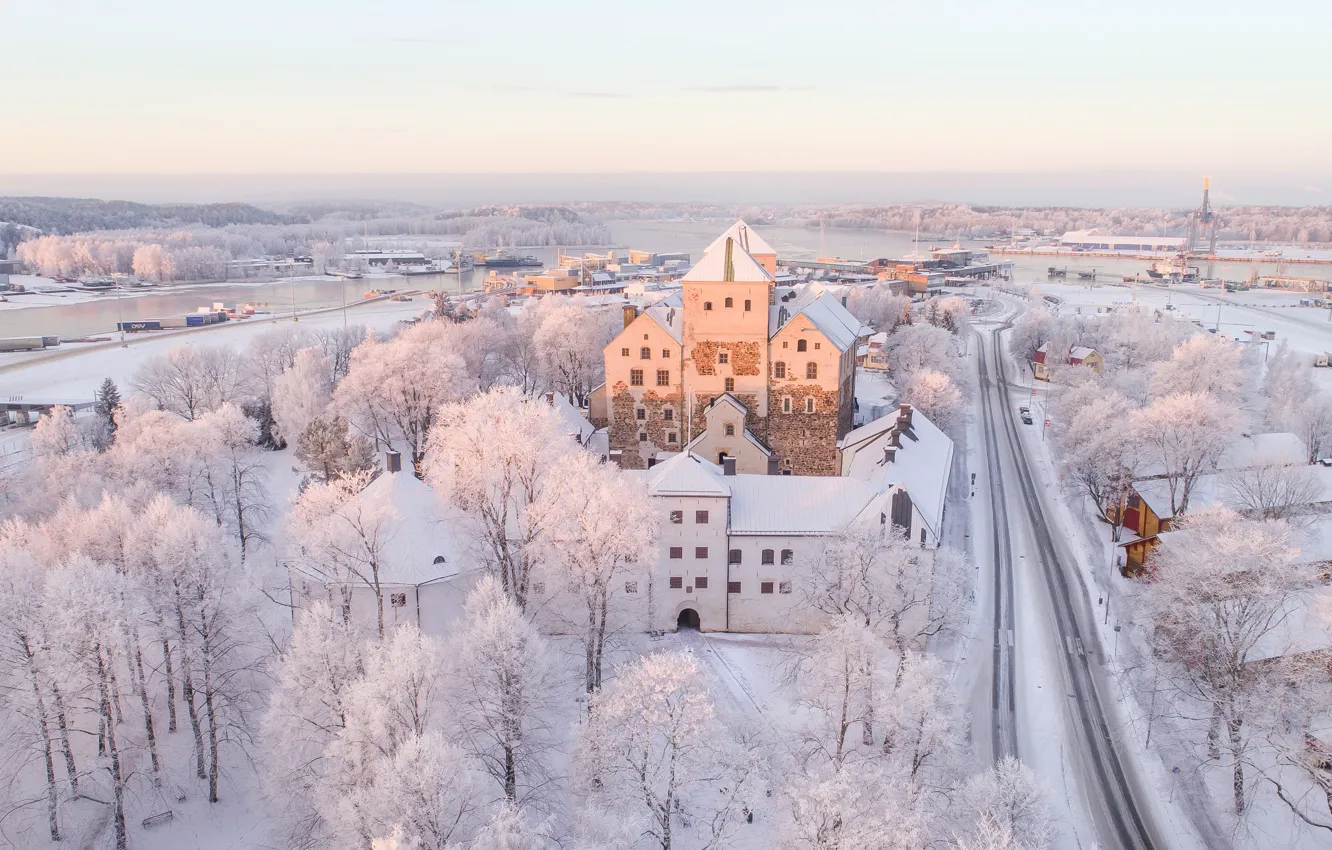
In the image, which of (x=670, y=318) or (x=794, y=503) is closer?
(x=794, y=503)

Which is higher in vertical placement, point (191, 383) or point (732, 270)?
point (732, 270)

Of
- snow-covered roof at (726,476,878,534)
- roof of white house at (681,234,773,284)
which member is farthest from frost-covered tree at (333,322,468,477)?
snow-covered roof at (726,476,878,534)

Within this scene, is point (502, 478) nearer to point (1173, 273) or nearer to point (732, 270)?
point (732, 270)

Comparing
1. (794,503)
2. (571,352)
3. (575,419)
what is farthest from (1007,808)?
(571,352)

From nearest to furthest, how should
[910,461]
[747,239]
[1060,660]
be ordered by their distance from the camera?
[1060,660] → [910,461] → [747,239]

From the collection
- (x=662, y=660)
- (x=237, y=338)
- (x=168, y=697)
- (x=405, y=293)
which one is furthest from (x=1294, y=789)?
(x=405, y=293)

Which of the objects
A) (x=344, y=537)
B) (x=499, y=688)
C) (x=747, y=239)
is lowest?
(x=499, y=688)
